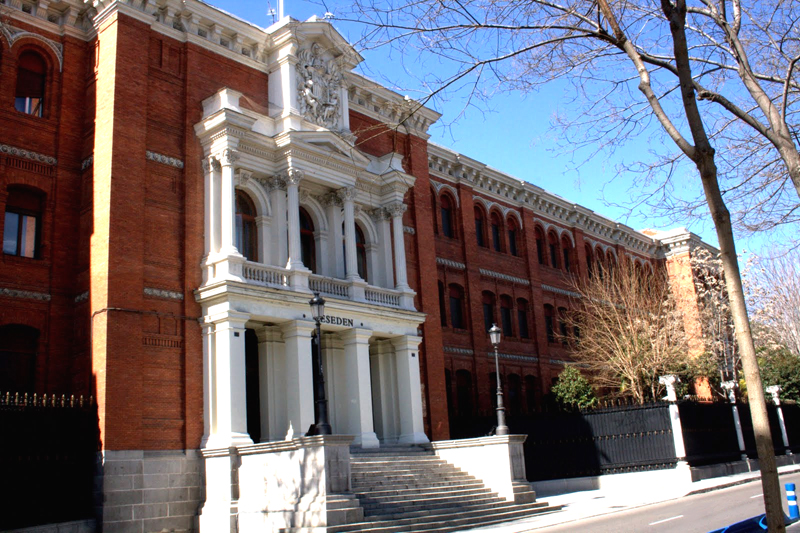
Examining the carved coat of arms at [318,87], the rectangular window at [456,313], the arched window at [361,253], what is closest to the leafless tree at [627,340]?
the rectangular window at [456,313]

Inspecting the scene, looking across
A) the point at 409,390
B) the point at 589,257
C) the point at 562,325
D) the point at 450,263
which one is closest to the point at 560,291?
the point at 562,325

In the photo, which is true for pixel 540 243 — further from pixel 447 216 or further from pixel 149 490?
pixel 149 490

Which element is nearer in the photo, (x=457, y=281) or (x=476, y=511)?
(x=476, y=511)

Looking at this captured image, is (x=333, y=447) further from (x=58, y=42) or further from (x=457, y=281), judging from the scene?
(x=457, y=281)

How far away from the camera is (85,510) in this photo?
1789 centimetres

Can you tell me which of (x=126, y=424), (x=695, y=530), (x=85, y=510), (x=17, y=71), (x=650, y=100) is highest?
(x=17, y=71)

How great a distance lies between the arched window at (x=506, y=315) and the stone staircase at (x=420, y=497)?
12.8 m

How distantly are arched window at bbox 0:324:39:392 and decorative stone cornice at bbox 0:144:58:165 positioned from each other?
14.2 ft

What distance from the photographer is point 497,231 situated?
37469 millimetres

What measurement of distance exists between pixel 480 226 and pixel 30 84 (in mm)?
20555

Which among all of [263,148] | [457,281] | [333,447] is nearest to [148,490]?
[333,447]

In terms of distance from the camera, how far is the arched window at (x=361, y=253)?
26578 millimetres

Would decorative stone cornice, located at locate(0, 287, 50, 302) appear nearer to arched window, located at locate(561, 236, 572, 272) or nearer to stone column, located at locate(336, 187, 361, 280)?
stone column, located at locate(336, 187, 361, 280)

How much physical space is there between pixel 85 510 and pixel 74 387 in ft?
10.7
